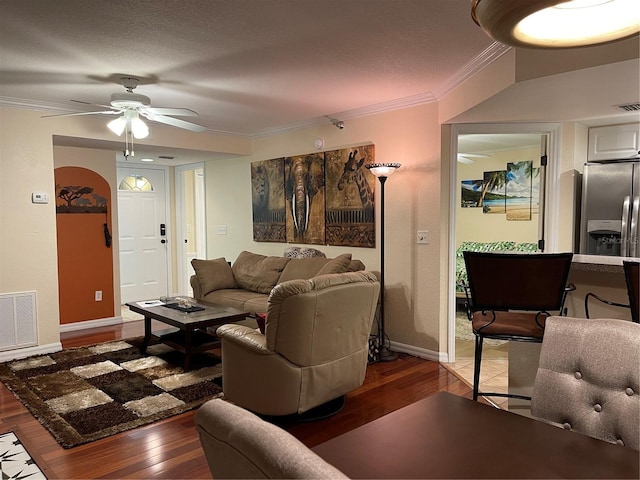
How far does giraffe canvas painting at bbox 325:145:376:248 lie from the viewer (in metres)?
4.66

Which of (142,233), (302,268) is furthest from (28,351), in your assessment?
(142,233)

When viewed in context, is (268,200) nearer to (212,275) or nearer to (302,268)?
(212,275)

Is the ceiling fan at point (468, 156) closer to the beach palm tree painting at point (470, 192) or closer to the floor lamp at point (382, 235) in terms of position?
the beach palm tree painting at point (470, 192)

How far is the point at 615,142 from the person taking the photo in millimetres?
4277

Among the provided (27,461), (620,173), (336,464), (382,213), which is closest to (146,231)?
(382,213)

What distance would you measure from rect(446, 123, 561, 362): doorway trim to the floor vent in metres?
3.95

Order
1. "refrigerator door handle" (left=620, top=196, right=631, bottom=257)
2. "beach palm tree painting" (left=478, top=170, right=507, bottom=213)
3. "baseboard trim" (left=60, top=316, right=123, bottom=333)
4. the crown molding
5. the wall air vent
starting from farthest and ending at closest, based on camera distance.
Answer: "beach palm tree painting" (left=478, top=170, right=507, bottom=213) → "baseboard trim" (left=60, top=316, right=123, bottom=333) → "refrigerator door handle" (left=620, top=196, right=631, bottom=257) → the wall air vent → the crown molding

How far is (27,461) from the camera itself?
246cm

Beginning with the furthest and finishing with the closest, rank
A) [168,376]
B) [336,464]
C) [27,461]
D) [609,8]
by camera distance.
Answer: [168,376] → [27,461] → [336,464] → [609,8]

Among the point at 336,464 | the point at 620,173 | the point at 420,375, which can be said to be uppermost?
the point at 620,173

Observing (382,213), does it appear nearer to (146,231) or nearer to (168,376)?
(168,376)

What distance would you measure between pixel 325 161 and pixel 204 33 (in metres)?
2.55

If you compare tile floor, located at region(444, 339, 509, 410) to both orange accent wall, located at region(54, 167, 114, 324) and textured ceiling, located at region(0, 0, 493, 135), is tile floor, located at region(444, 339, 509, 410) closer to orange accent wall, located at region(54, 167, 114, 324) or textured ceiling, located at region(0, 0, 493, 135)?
textured ceiling, located at region(0, 0, 493, 135)

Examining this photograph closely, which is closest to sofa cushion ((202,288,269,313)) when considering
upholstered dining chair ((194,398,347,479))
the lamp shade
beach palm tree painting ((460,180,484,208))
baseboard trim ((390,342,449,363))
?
baseboard trim ((390,342,449,363))
